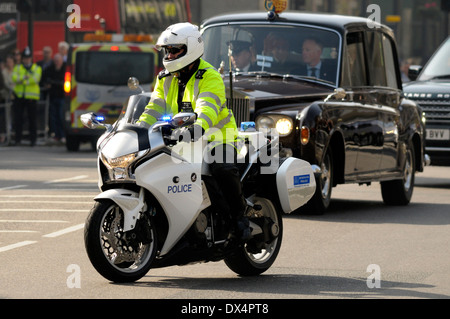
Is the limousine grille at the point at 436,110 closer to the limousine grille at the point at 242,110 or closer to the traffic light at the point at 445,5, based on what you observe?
the limousine grille at the point at 242,110

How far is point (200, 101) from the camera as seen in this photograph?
863 cm

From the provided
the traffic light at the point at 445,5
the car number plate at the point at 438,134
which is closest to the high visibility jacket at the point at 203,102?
the car number plate at the point at 438,134

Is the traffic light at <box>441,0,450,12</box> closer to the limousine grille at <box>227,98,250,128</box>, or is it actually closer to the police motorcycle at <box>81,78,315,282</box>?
the limousine grille at <box>227,98,250,128</box>

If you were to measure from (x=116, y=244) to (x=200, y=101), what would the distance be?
110 centimetres

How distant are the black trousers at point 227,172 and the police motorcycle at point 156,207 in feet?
0.18

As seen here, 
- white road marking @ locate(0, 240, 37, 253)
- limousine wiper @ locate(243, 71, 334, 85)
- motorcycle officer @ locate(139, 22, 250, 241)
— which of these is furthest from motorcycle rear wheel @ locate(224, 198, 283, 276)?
limousine wiper @ locate(243, 71, 334, 85)

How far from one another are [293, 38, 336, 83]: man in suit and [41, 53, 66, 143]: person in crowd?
1418 cm

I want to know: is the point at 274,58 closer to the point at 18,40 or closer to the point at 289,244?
the point at 289,244

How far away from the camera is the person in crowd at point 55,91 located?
27922mm

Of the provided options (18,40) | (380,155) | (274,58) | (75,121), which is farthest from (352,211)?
(18,40)

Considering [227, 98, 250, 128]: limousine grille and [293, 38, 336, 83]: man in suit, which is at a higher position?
[293, 38, 336, 83]: man in suit

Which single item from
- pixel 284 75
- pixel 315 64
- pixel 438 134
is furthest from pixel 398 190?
pixel 438 134

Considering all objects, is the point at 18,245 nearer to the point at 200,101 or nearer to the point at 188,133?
the point at 200,101

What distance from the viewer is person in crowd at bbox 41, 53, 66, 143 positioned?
27922 mm
